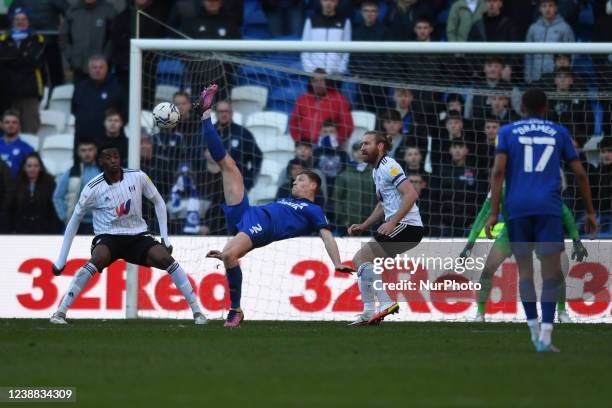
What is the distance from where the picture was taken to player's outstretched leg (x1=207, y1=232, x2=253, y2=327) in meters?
13.0

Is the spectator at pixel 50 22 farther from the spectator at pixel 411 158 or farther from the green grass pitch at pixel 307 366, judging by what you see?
the green grass pitch at pixel 307 366

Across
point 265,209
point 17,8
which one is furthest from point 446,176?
point 17,8

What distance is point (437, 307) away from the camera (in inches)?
603

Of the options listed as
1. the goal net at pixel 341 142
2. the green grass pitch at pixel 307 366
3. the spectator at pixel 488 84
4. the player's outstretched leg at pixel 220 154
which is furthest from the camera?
the spectator at pixel 488 84

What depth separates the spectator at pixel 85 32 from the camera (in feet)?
64.9

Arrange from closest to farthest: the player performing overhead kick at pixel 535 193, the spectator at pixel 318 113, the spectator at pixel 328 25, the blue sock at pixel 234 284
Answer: the player performing overhead kick at pixel 535 193 < the blue sock at pixel 234 284 < the spectator at pixel 318 113 < the spectator at pixel 328 25

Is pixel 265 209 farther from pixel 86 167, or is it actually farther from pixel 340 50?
pixel 86 167

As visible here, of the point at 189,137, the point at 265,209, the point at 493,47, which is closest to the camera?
the point at 265,209

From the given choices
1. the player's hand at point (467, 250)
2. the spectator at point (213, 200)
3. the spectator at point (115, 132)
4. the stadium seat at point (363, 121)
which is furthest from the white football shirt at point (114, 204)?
the stadium seat at point (363, 121)

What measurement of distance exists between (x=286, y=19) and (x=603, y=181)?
6652 millimetres

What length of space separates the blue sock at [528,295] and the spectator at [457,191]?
625cm

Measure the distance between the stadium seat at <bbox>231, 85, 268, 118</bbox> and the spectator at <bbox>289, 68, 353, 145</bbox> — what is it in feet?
4.41

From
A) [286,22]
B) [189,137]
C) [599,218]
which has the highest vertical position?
[286,22]

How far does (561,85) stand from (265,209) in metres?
5.27
